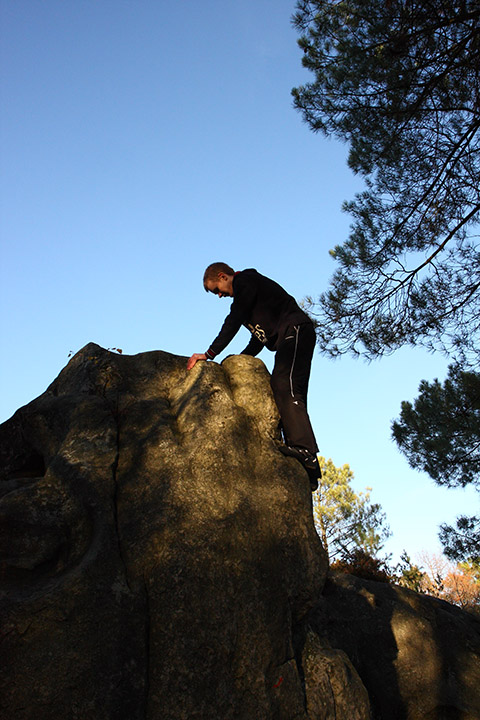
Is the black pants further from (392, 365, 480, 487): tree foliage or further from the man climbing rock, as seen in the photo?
(392, 365, 480, 487): tree foliage

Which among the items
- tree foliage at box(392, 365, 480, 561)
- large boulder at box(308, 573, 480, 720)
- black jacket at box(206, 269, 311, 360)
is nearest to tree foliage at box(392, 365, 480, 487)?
tree foliage at box(392, 365, 480, 561)

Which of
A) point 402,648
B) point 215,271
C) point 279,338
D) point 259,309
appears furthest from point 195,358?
point 402,648

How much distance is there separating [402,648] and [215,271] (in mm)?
4408

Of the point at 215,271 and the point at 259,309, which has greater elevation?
the point at 215,271

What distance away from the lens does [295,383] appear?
498 cm

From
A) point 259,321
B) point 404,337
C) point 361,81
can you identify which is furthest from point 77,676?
point 361,81

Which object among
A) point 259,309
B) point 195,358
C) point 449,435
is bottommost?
point 195,358

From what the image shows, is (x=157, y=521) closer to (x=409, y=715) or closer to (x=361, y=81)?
(x=409, y=715)

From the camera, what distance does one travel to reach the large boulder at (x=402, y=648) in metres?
5.81

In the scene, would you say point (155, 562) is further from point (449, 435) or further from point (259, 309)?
point (449, 435)

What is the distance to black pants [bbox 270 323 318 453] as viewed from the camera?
15.7 ft

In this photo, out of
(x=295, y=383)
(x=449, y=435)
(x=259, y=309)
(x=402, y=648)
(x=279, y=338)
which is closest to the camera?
(x=295, y=383)

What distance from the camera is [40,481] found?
3730 millimetres

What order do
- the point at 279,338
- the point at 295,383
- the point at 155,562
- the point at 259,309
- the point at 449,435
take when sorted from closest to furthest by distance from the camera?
the point at 155,562 → the point at 295,383 → the point at 279,338 → the point at 259,309 → the point at 449,435
